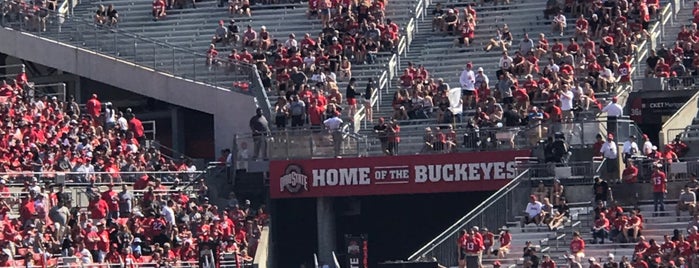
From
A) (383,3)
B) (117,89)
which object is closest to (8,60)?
(117,89)

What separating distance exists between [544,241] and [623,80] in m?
7.56

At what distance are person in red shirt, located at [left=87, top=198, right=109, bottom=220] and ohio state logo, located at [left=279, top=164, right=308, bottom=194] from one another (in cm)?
505

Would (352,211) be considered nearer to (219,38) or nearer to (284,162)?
(284,162)

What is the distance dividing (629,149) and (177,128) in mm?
12876

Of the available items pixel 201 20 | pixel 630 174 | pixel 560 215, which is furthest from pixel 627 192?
pixel 201 20

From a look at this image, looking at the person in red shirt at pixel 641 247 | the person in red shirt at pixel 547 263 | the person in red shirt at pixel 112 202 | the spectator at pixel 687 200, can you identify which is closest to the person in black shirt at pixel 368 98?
the person in red shirt at pixel 112 202

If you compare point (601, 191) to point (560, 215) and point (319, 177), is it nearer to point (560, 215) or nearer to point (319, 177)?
point (560, 215)

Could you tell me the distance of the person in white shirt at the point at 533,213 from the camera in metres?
46.6

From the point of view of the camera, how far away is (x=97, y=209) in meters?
46.8

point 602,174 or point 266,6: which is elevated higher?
point 266,6

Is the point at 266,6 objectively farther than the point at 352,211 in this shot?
Yes

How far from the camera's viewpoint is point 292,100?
A: 5234 cm

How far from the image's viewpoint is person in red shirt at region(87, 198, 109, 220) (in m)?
46.8

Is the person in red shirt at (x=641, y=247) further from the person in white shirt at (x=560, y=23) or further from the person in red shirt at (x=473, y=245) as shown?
the person in white shirt at (x=560, y=23)
